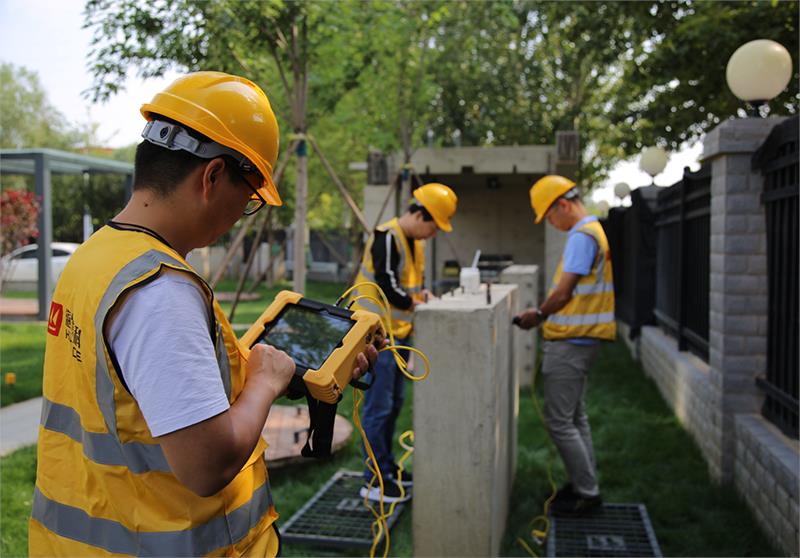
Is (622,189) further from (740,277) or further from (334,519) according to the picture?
(334,519)

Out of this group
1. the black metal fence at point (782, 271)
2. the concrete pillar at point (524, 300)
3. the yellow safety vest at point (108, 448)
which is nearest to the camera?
the yellow safety vest at point (108, 448)

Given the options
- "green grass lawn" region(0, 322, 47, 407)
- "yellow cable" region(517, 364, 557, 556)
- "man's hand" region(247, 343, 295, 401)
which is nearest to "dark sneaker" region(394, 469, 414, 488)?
"yellow cable" region(517, 364, 557, 556)

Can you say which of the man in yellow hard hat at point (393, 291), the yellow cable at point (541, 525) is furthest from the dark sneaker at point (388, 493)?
the yellow cable at point (541, 525)

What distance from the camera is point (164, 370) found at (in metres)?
1.50

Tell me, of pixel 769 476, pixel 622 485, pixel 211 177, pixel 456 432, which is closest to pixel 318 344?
pixel 211 177

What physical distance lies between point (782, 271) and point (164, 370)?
4.55 m

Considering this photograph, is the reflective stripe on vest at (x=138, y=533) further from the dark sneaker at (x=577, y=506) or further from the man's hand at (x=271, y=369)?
the dark sneaker at (x=577, y=506)

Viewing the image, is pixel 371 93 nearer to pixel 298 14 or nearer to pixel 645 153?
pixel 645 153

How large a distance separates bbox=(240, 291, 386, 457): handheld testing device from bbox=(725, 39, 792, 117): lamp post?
4612 mm

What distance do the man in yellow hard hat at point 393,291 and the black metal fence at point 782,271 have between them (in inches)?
83.0

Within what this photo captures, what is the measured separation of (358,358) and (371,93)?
39.6 feet

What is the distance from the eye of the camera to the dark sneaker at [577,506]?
17.0ft

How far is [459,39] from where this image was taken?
60.4 ft

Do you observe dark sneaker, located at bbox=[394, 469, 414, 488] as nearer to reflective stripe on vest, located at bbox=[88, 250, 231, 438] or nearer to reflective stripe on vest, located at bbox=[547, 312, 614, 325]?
reflective stripe on vest, located at bbox=[547, 312, 614, 325]
